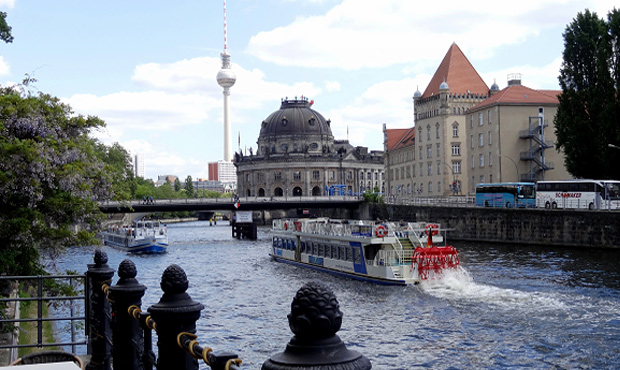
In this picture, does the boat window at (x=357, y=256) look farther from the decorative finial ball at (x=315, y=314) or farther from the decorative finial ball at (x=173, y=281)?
the decorative finial ball at (x=315, y=314)

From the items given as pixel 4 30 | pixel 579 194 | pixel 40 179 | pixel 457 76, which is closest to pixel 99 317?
pixel 40 179

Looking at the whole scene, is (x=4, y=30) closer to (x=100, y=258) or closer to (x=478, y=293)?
(x=100, y=258)

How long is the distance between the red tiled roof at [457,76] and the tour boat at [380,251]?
65697 mm

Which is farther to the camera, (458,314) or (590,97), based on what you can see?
(590,97)

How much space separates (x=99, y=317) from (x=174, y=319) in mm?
4622

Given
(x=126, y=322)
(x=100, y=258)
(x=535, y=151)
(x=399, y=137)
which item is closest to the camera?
(x=126, y=322)

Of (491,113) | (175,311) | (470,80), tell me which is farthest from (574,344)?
(470,80)

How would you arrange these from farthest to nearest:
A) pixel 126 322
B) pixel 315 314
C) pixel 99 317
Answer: pixel 99 317
pixel 126 322
pixel 315 314

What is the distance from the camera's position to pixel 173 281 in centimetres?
641

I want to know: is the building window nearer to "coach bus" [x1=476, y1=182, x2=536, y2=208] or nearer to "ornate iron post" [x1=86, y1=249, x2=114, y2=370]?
"coach bus" [x1=476, y1=182, x2=536, y2=208]

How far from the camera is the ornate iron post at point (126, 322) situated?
27.6 ft

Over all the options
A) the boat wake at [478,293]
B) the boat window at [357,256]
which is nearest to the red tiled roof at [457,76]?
the boat window at [357,256]

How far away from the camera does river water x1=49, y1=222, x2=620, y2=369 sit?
23.3 meters

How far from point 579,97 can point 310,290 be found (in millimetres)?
59370
